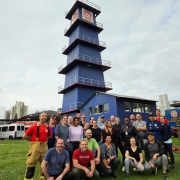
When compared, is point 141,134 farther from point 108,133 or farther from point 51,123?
point 51,123

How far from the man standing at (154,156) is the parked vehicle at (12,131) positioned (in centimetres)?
2126

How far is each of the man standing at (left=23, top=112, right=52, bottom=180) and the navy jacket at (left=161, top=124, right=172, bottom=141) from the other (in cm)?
403

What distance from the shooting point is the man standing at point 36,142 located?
407 cm

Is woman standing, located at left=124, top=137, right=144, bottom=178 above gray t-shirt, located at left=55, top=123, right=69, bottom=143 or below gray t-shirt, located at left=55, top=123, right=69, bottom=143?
below

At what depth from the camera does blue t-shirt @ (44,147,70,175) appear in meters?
3.86

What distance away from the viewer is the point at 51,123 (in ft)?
16.5

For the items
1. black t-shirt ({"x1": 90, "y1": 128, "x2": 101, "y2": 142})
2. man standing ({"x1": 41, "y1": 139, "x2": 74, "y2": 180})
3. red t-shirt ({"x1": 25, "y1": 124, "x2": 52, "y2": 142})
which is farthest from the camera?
black t-shirt ({"x1": 90, "y1": 128, "x2": 101, "y2": 142})

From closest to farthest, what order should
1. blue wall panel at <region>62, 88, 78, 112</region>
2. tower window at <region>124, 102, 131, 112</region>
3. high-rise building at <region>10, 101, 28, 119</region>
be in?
tower window at <region>124, 102, 131, 112</region>, blue wall panel at <region>62, 88, 78, 112</region>, high-rise building at <region>10, 101, 28, 119</region>

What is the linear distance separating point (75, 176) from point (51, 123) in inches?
68.3

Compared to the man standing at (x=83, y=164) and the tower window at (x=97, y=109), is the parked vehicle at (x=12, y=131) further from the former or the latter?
the man standing at (x=83, y=164)

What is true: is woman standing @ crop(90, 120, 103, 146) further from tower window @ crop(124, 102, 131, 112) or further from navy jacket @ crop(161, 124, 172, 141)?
tower window @ crop(124, 102, 131, 112)

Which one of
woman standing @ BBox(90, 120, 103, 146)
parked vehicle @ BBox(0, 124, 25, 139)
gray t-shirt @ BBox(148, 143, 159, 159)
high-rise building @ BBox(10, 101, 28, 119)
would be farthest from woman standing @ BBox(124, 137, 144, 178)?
high-rise building @ BBox(10, 101, 28, 119)

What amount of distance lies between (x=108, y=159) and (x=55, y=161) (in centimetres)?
183

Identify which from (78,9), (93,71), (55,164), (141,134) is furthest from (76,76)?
(55,164)
